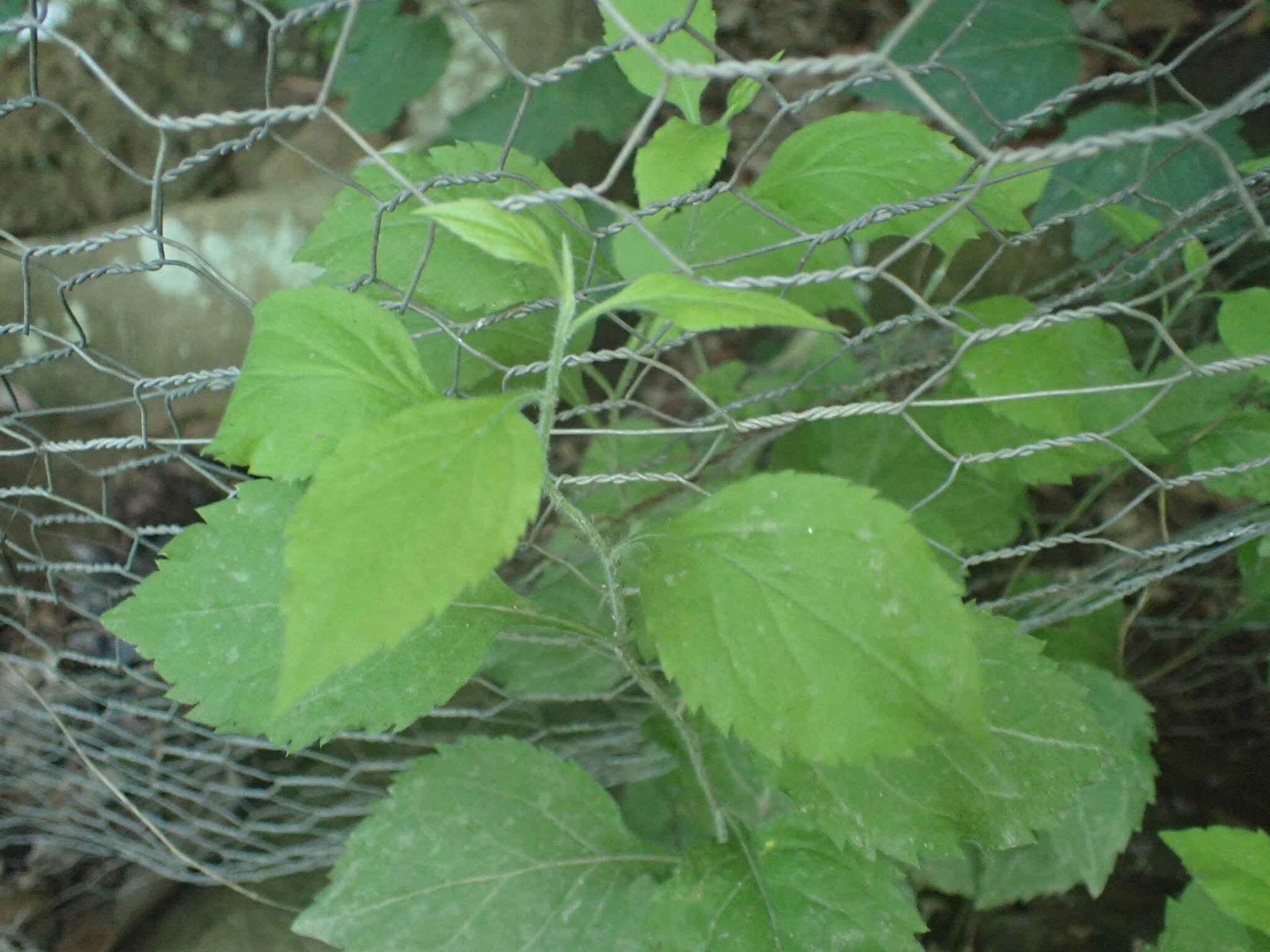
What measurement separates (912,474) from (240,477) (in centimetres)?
81

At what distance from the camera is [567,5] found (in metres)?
1.71

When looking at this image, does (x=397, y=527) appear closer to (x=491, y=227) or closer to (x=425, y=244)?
(x=491, y=227)

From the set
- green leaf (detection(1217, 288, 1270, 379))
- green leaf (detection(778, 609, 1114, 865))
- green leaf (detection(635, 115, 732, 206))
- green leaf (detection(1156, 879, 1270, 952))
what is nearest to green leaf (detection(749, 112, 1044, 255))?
green leaf (detection(635, 115, 732, 206))

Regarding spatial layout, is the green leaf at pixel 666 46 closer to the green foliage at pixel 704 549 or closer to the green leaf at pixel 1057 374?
the green foliage at pixel 704 549

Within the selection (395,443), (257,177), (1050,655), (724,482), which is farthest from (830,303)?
(257,177)

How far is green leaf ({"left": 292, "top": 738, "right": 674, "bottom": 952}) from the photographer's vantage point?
76cm

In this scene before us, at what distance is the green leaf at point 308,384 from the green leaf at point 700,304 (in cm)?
18

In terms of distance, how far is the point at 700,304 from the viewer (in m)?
0.43

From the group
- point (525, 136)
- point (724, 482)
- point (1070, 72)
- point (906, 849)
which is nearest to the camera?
point (906, 849)

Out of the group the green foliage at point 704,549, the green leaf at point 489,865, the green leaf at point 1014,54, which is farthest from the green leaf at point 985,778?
the green leaf at point 1014,54

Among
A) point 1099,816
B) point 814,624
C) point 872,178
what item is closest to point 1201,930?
point 1099,816

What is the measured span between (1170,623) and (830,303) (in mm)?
725

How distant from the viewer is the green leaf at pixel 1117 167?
43.3 inches

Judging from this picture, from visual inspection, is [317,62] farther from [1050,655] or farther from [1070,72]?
[1050,655]
